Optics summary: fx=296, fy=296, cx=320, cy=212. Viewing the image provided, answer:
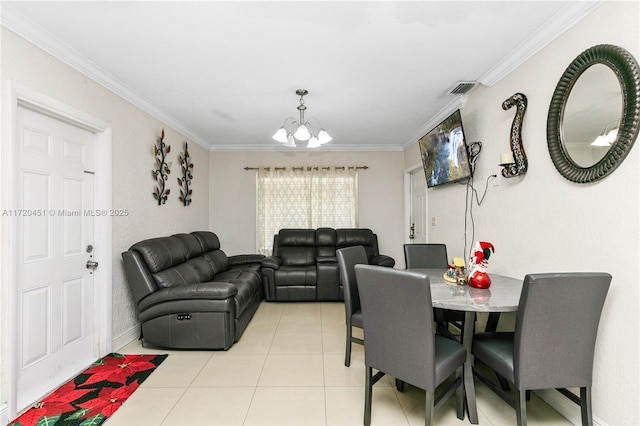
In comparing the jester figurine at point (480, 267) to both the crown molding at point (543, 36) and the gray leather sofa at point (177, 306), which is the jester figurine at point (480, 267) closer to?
the crown molding at point (543, 36)

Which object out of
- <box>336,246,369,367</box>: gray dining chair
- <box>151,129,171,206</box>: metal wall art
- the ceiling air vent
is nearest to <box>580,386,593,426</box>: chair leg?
<box>336,246,369,367</box>: gray dining chair

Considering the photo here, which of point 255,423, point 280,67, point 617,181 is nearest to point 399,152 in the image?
point 280,67

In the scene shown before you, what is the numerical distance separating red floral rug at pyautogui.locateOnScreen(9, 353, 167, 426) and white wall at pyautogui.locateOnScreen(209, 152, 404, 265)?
9.38 ft

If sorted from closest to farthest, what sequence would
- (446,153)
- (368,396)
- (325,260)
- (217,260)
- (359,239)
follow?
(368,396)
(446,153)
(217,260)
(325,260)
(359,239)

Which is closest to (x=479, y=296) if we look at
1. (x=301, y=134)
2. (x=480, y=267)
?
(x=480, y=267)

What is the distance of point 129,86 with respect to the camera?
9.18 feet

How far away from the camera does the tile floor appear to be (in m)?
1.83

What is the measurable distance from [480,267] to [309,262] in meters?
3.05

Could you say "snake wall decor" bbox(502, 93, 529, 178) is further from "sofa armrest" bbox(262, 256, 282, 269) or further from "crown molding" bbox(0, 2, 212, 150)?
"crown molding" bbox(0, 2, 212, 150)

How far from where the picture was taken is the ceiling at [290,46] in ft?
5.74

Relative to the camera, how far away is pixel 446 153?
3.14 m

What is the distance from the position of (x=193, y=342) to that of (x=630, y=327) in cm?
307

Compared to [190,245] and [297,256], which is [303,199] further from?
[190,245]

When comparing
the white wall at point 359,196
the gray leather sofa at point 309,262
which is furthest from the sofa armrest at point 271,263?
the white wall at point 359,196
